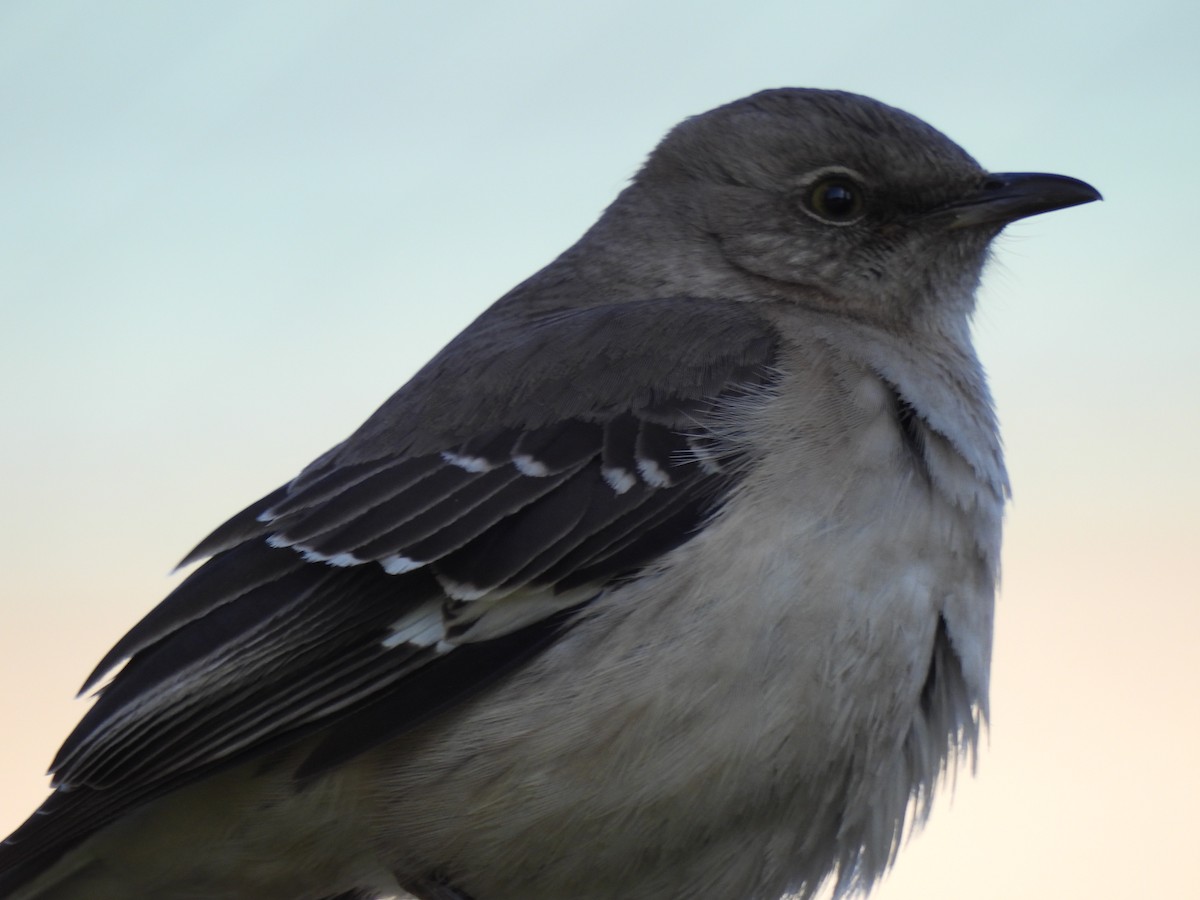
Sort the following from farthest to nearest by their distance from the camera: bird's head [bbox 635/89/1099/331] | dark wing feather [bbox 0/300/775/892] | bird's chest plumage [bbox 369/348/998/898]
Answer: bird's head [bbox 635/89/1099/331]
dark wing feather [bbox 0/300/775/892]
bird's chest plumage [bbox 369/348/998/898]

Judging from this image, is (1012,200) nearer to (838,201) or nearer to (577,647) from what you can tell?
(838,201)

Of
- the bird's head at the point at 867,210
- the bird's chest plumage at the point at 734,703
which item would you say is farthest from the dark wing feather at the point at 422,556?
the bird's head at the point at 867,210

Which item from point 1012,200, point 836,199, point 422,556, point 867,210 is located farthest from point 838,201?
point 422,556

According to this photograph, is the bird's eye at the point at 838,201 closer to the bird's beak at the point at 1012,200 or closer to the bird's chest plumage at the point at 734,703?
the bird's beak at the point at 1012,200

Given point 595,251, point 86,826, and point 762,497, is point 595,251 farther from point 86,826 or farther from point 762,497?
point 86,826

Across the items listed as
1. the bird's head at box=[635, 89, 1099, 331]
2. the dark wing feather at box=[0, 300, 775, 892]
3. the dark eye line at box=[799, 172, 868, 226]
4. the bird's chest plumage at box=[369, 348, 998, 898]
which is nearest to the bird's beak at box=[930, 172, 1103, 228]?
the bird's head at box=[635, 89, 1099, 331]

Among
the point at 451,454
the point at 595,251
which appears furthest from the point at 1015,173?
the point at 451,454

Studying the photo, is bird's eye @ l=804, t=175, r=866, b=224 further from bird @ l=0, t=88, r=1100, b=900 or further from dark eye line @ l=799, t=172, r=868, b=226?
bird @ l=0, t=88, r=1100, b=900
